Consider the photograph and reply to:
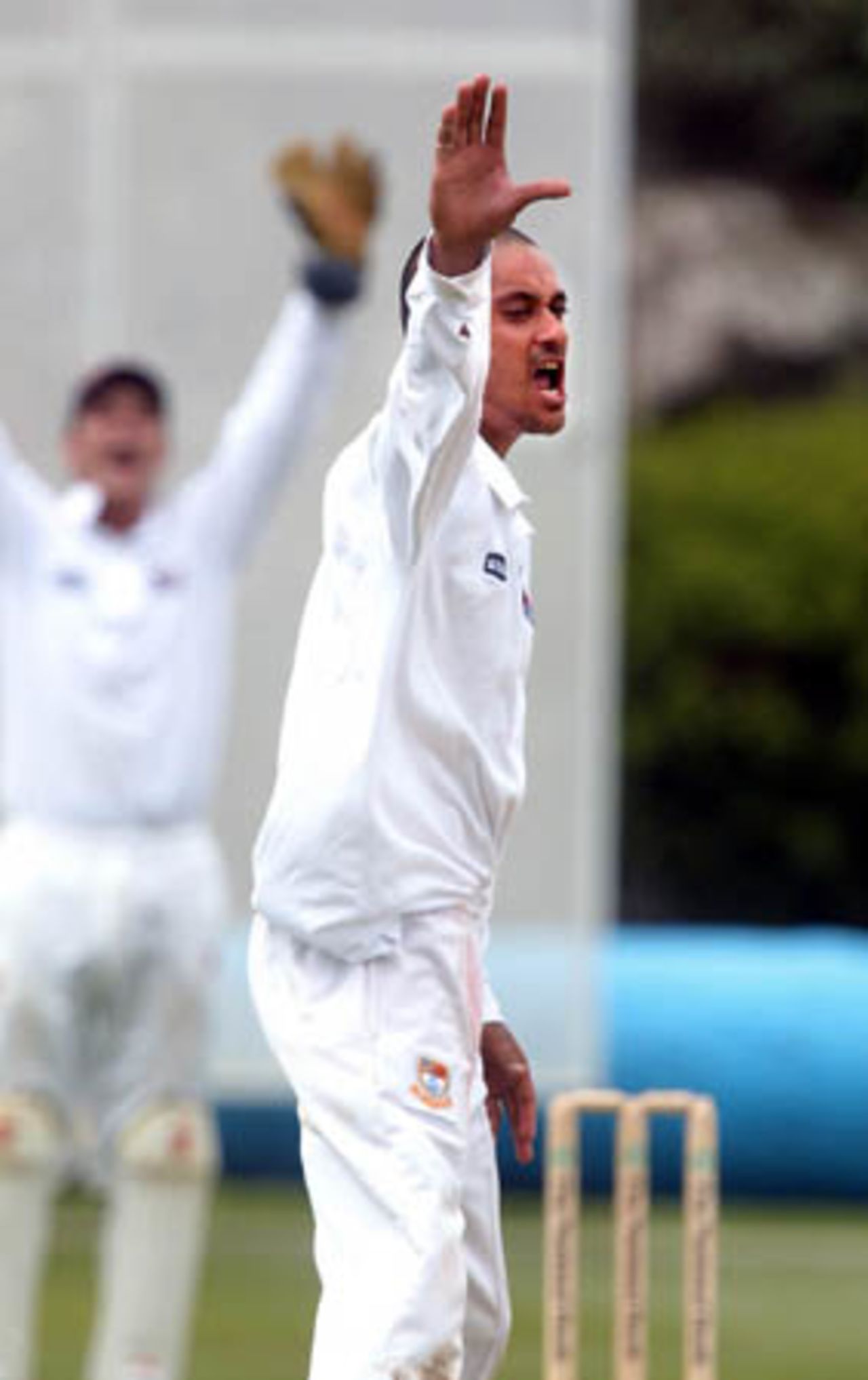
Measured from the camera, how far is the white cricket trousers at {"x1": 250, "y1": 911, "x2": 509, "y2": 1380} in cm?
432

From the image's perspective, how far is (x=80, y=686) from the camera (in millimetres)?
7027

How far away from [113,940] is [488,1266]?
2426 millimetres

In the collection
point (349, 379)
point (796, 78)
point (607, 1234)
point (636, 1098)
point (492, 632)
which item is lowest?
point (607, 1234)

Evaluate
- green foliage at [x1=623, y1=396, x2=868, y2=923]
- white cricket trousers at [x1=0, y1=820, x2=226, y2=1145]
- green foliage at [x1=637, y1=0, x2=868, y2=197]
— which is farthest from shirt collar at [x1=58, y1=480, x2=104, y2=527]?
green foliage at [x1=637, y1=0, x2=868, y2=197]

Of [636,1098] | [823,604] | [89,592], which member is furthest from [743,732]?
[636,1098]

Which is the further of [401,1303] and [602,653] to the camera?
[602,653]

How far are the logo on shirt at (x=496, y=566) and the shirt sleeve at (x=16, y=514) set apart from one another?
266cm

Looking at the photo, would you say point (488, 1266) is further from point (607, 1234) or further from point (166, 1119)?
point (607, 1234)

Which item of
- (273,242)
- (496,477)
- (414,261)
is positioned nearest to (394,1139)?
(496,477)

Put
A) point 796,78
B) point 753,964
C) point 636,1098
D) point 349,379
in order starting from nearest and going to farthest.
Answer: point 636,1098
point 349,379
point 753,964
point 796,78

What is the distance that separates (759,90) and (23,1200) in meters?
14.0

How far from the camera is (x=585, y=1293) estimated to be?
8.35 metres

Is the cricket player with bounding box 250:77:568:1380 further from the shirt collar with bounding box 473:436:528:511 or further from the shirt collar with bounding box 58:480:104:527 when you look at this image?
the shirt collar with bounding box 58:480:104:527

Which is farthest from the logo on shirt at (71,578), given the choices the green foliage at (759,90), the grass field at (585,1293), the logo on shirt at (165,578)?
the green foliage at (759,90)
